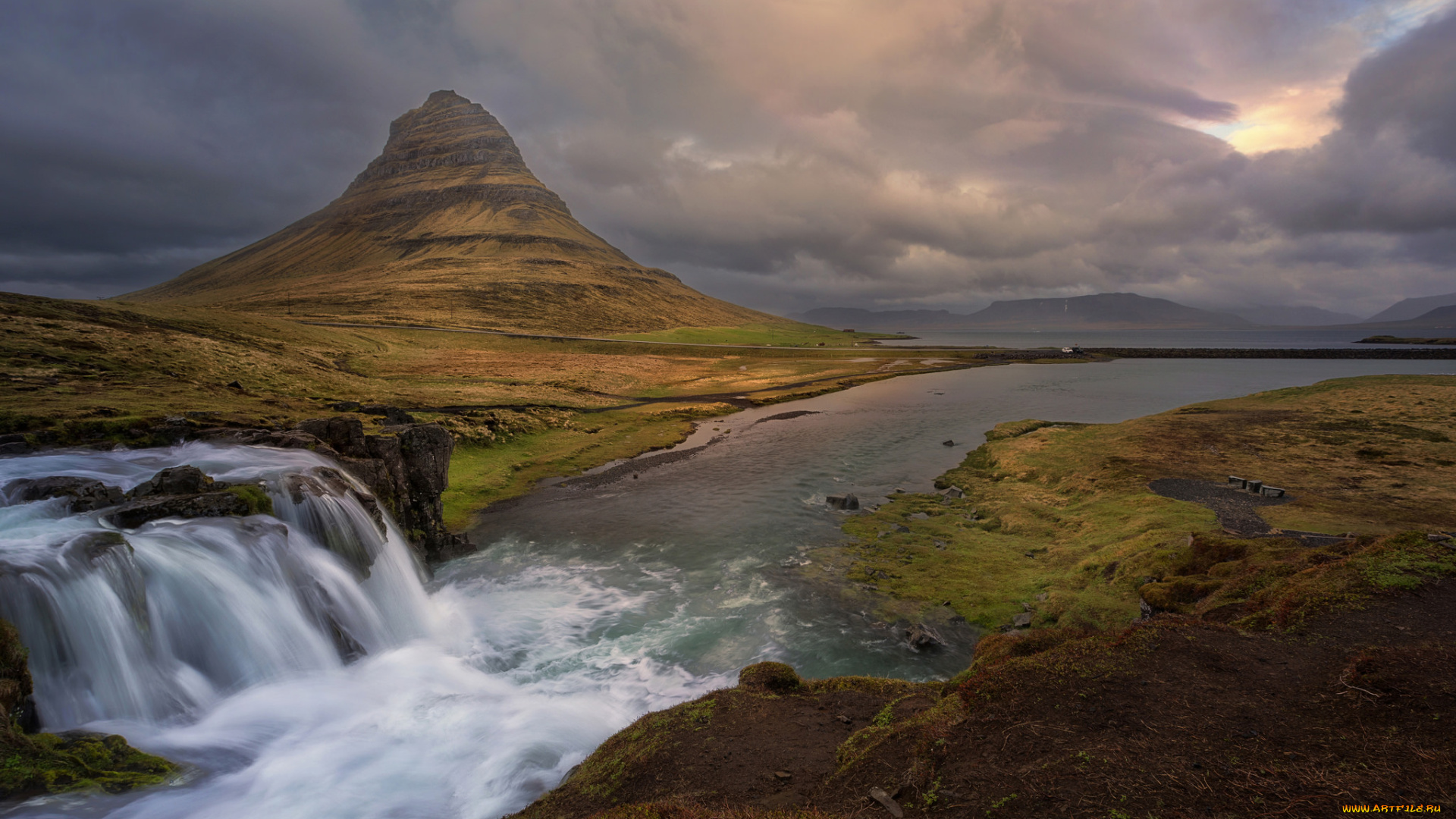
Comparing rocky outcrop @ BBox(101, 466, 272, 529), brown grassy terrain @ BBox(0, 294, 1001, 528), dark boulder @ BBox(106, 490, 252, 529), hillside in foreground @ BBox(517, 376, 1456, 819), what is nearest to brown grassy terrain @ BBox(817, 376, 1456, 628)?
hillside in foreground @ BBox(517, 376, 1456, 819)

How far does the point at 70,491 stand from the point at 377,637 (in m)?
9.36

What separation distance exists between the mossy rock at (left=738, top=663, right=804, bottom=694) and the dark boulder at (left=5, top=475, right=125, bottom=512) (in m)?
18.7

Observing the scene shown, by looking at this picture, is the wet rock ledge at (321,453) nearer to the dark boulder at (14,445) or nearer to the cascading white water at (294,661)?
the dark boulder at (14,445)

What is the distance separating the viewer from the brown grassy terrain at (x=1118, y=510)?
18.5 m

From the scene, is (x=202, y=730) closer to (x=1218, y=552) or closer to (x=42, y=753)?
(x=42, y=753)

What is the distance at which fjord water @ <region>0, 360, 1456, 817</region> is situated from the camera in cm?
1207

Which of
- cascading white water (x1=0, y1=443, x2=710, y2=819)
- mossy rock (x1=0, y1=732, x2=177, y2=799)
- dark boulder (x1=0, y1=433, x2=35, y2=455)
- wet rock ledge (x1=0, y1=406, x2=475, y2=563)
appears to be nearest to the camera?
mossy rock (x1=0, y1=732, x2=177, y2=799)

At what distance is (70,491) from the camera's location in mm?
16219

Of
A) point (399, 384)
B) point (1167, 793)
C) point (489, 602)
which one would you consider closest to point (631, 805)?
point (1167, 793)

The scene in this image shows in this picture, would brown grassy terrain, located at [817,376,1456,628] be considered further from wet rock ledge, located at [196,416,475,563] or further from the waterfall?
wet rock ledge, located at [196,416,475,563]

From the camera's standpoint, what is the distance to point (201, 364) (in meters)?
50.1

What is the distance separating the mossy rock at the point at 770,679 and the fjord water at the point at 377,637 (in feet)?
13.6

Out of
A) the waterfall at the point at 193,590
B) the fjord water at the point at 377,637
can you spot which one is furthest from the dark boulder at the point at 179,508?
the fjord water at the point at 377,637

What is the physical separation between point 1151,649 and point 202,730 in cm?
2009
